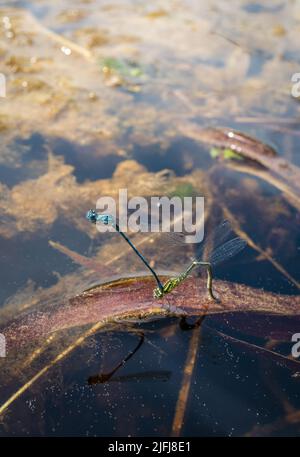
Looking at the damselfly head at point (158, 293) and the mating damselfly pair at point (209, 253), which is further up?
the mating damselfly pair at point (209, 253)

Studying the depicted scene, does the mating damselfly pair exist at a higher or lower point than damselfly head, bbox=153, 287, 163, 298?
higher

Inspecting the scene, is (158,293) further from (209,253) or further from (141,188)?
(141,188)

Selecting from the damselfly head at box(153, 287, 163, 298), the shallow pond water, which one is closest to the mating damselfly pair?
the damselfly head at box(153, 287, 163, 298)

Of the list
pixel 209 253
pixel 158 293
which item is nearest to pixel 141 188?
pixel 209 253

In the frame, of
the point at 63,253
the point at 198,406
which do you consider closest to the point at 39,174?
the point at 63,253

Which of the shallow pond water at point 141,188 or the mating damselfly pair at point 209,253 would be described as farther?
the mating damselfly pair at point 209,253

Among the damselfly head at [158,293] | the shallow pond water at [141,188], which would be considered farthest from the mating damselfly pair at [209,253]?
the shallow pond water at [141,188]

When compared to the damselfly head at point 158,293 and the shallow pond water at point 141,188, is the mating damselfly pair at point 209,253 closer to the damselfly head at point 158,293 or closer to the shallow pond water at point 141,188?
the damselfly head at point 158,293

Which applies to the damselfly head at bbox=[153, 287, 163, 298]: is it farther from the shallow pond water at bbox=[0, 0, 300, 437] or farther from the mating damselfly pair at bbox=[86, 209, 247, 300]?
the shallow pond water at bbox=[0, 0, 300, 437]
